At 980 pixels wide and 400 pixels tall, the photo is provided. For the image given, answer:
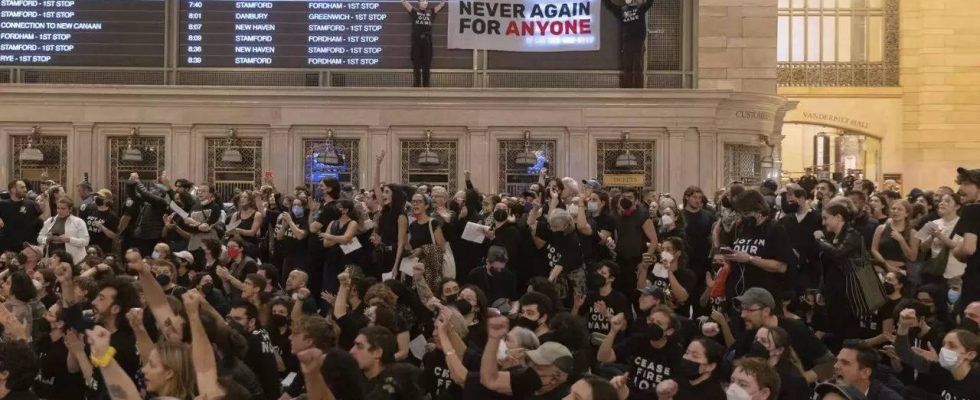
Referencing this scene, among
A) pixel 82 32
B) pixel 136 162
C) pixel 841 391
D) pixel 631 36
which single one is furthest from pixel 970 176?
pixel 82 32

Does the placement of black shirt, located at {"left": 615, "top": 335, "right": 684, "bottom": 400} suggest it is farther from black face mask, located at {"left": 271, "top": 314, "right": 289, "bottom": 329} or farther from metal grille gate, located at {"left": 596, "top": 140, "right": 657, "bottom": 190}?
metal grille gate, located at {"left": 596, "top": 140, "right": 657, "bottom": 190}

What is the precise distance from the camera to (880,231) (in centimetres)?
1422

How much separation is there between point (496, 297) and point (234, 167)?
39.4 feet

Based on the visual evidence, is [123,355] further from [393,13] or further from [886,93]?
[886,93]

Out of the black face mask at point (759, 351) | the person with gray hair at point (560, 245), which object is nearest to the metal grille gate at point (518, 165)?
the person with gray hair at point (560, 245)

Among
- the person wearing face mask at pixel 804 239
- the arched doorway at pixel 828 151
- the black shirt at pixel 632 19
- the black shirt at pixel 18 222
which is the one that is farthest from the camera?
the arched doorway at pixel 828 151

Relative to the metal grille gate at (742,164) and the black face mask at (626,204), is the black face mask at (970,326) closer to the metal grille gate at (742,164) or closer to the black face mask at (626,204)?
the black face mask at (626,204)

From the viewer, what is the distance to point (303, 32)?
24.3 m

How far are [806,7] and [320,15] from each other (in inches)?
613

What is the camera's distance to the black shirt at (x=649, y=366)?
1023 cm

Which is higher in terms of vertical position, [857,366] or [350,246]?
[350,246]

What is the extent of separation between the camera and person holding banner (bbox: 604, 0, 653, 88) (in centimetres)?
2416

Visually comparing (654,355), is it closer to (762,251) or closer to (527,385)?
(762,251)

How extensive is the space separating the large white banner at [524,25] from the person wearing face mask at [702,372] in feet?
52.1
